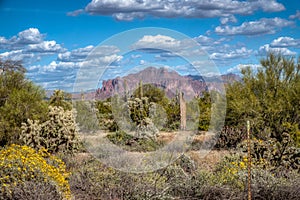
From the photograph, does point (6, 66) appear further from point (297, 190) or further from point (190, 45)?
point (297, 190)

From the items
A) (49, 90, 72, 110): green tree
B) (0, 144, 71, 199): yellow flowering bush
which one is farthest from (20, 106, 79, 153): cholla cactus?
(49, 90, 72, 110): green tree

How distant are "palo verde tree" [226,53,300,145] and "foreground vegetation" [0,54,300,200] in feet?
0.11

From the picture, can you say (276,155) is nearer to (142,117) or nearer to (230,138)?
(230,138)

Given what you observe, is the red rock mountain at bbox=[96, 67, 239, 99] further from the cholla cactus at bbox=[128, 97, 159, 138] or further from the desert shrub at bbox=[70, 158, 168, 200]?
the desert shrub at bbox=[70, 158, 168, 200]

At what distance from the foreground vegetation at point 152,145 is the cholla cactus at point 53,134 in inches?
1.1

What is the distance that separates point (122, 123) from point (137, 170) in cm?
792

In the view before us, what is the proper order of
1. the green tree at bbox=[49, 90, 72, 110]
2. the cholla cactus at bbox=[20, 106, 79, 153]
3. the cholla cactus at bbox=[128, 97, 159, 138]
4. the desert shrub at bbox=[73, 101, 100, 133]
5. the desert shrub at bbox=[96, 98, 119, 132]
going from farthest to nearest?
1. the green tree at bbox=[49, 90, 72, 110]
2. the desert shrub at bbox=[96, 98, 119, 132]
3. the cholla cactus at bbox=[128, 97, 159, 138]
4. the desert shrub at bbox=[73, 101, 100, 133]
5. the cholla cactus at bbox=[20, 106, 79, 153]

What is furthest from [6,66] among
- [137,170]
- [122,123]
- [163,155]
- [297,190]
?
[297,190]

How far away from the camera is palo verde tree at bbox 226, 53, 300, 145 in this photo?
14742 mm

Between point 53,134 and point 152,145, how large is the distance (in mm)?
3012

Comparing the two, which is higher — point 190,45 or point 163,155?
point 190,45

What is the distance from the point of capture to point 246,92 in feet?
50.6

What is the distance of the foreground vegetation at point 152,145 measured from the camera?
7191 millimetres

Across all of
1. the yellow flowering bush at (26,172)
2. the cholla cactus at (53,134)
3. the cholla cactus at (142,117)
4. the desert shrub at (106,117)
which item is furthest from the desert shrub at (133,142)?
the yellow flowering bush at (26,172)
